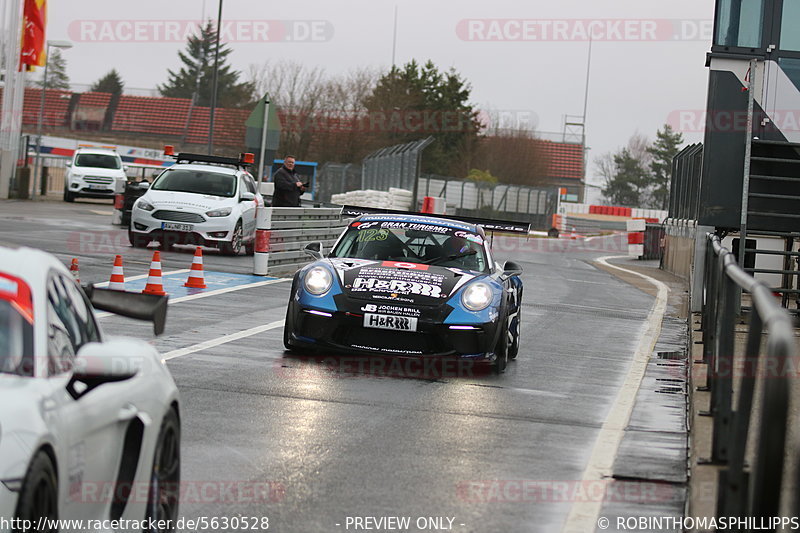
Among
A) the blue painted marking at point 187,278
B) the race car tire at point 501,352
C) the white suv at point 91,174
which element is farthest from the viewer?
the white suv at point 91,174

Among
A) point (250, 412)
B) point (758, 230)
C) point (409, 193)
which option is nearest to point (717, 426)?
point (250, 412)

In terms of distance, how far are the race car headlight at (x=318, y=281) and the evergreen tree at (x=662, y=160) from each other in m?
115

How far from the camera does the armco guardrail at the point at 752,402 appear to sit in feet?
11.6

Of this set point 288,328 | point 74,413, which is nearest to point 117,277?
point 288,328

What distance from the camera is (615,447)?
798 centimetres

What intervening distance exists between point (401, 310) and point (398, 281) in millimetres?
419

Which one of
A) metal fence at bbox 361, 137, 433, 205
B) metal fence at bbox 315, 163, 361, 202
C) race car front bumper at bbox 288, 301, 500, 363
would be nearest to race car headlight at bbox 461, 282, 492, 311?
race car front bumper at bbox 288, 301, 500, 363

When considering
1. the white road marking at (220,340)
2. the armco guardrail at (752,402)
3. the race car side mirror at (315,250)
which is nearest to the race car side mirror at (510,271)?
the race car side mirror at (315,250)

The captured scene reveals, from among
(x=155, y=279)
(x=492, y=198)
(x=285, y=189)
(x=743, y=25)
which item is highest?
(x=743, y=25)

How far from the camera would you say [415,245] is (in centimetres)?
1234

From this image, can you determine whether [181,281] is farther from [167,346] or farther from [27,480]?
[27,480]

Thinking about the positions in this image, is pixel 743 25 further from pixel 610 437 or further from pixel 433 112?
pixel 433 112

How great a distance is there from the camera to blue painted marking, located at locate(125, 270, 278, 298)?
16.8 m

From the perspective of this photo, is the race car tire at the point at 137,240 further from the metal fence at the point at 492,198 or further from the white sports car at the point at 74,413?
the metal fence at the point at 492,198
